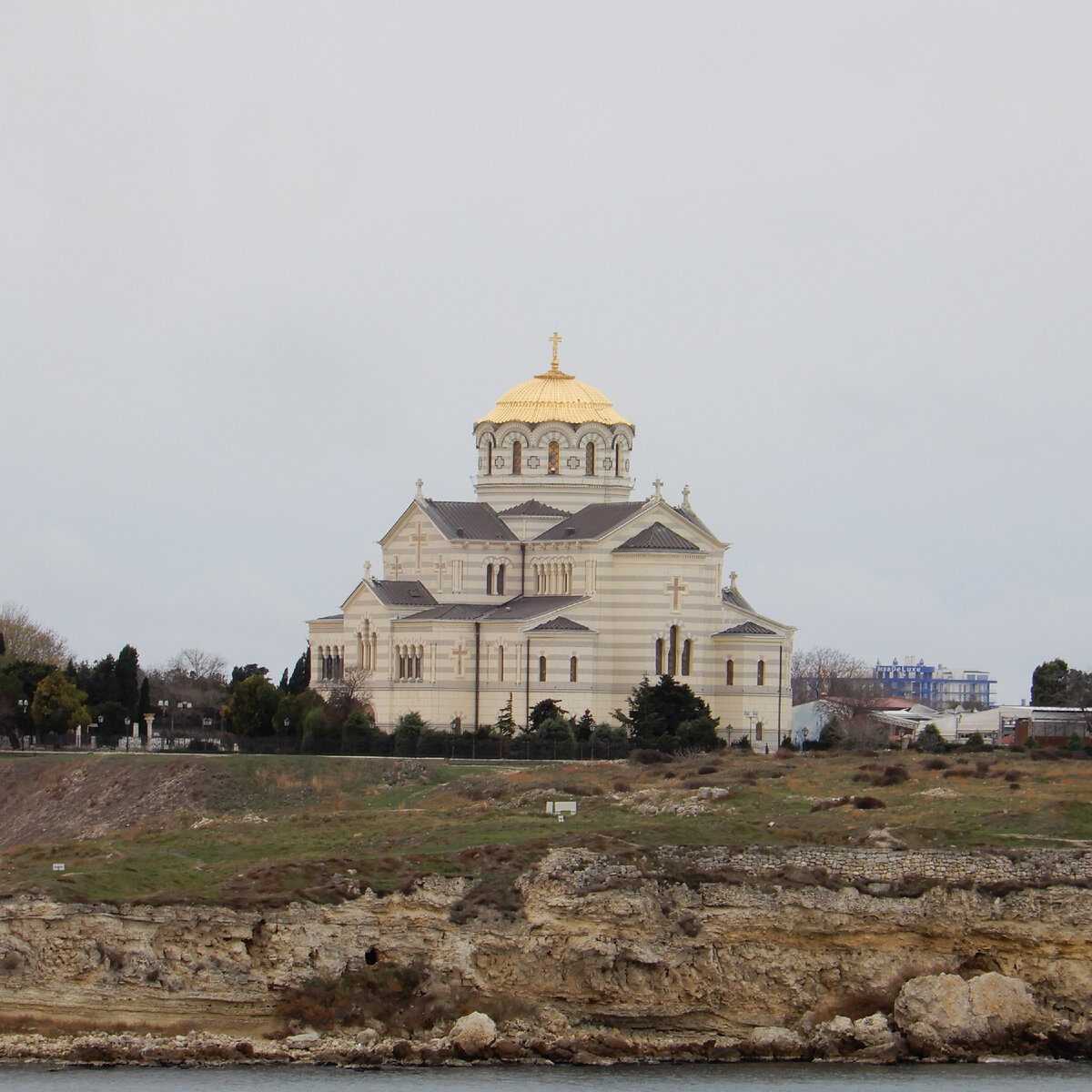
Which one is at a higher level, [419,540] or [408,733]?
[419,540]

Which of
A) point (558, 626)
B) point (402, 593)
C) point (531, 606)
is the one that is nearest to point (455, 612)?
point (531, 606)

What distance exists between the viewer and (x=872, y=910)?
55.3 m

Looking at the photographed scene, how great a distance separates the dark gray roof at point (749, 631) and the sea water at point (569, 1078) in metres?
45.5

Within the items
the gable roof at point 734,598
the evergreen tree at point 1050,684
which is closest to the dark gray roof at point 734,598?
the gable roof at point 734,598

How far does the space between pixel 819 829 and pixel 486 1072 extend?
12958mm

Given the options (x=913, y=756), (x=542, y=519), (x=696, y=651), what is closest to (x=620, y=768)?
(x=913, y=756)

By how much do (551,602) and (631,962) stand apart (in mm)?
44361

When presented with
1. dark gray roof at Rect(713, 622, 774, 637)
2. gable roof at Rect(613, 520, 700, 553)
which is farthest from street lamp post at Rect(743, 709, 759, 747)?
gable roof at Rect(613, 520, 700, 553)

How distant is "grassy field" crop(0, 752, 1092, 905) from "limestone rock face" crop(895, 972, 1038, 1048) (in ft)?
15.6

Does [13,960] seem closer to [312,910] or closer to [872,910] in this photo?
[312,910]

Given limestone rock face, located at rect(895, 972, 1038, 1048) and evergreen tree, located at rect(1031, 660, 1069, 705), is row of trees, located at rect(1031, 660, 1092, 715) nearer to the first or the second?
evergreen tree, located at rect(1031, 660, 1069, 705)

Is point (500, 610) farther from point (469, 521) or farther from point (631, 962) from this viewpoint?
point (631, 962)

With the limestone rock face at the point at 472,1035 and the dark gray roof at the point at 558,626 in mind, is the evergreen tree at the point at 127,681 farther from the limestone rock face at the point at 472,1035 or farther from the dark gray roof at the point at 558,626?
the limestone rock face at the point at 472,1035

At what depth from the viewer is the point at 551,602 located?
323 ft
